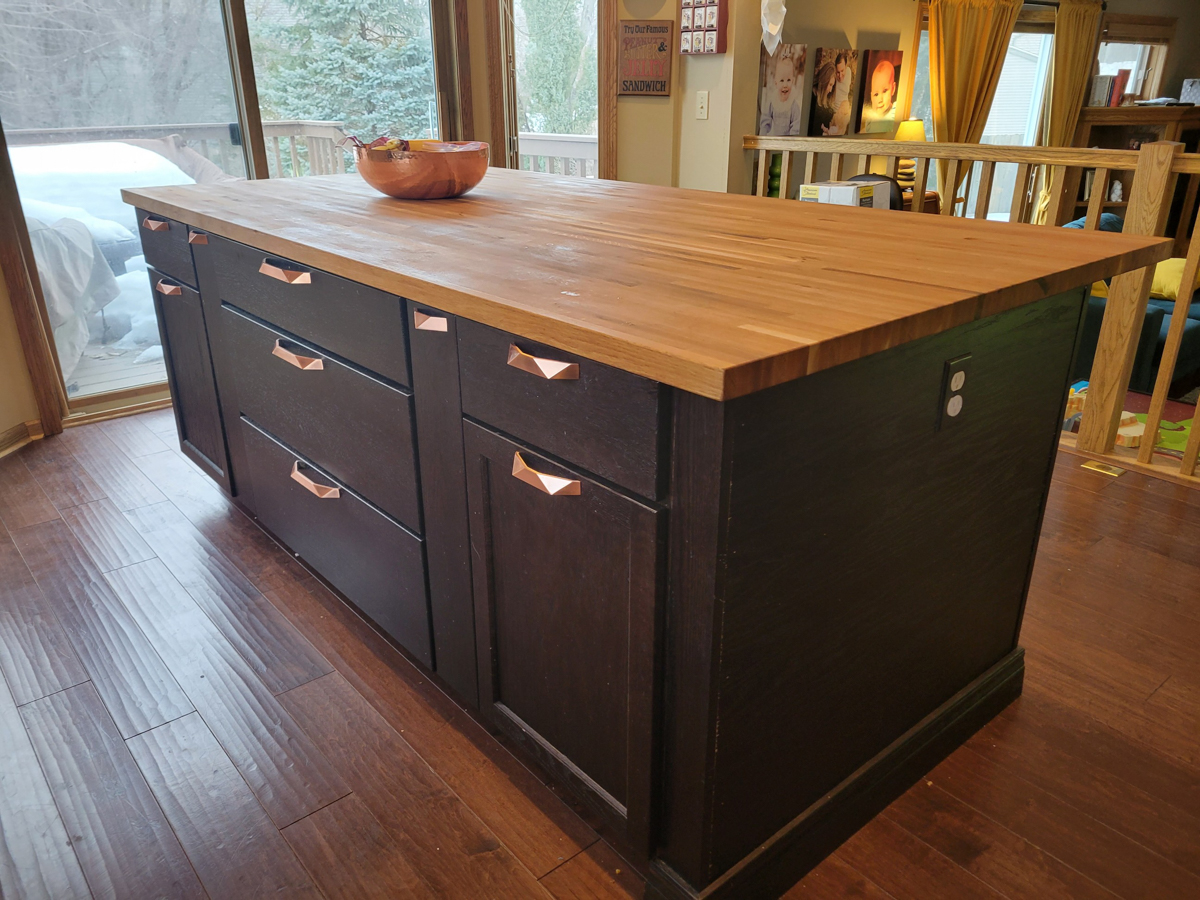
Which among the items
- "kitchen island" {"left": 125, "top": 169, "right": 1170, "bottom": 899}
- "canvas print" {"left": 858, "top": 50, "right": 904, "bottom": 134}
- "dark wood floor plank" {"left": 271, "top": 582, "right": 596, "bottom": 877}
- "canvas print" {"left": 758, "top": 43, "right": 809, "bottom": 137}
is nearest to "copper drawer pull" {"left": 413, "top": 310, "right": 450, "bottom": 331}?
"kitchen island" {"left": 125, "top": 169, "right": 1170, "bottom": 899}

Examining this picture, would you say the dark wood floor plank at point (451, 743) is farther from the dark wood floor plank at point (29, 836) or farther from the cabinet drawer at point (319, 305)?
the cabinet drawer at point (319, 305)

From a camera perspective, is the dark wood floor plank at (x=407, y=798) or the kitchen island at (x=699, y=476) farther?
the dark wood floor plank at (x=407, y=798)

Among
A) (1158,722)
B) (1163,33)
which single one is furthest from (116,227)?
(1163,33)

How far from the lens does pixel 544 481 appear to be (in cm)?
113

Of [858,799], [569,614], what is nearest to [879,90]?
[858,799]

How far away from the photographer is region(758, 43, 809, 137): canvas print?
15.4 feet

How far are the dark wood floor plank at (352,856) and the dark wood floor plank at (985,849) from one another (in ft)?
2.62

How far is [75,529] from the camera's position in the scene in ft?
8.03

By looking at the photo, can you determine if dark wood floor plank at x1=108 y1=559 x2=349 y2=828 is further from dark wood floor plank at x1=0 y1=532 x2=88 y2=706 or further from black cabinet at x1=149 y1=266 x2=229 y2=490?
black cabinet at x1=149 y1=266 x2=229 y2=490

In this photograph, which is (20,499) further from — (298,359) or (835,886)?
(835,886)

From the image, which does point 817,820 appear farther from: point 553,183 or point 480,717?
point 553,183

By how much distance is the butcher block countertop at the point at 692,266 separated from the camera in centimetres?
92

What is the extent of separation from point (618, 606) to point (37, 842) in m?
1.07

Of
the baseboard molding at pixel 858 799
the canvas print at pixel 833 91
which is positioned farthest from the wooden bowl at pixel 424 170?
the canvas print at pixel 833 91
